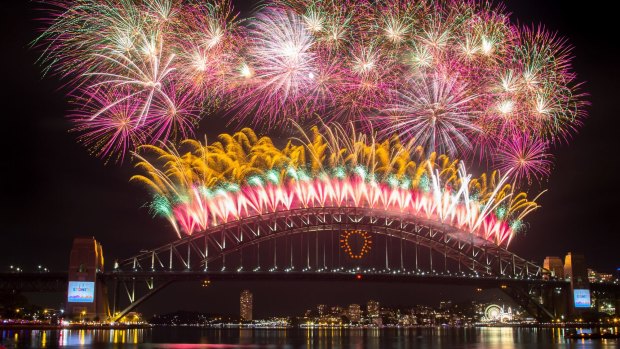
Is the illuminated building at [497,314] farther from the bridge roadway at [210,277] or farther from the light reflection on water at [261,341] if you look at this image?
the light reflection on water at [261,341]

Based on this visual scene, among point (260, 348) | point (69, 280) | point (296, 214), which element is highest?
point (296, 214)

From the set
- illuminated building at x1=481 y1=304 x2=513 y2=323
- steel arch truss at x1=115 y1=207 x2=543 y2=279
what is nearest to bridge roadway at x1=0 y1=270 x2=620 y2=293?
steel arch truss at x1=115 y1=207 x2=543 y2=279

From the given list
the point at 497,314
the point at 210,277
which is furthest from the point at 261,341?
the point at 497,314

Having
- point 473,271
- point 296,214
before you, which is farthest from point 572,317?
point 296,214

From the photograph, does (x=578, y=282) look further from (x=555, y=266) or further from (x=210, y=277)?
(x=210, y=277)

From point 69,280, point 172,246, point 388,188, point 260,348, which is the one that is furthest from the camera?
point 172,246

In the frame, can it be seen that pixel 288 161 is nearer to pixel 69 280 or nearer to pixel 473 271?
pixel 69 280

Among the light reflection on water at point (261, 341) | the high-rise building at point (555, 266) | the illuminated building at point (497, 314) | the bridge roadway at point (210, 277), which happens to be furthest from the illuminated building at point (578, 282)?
the illuminated building at point (497, 314)
